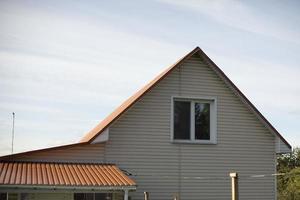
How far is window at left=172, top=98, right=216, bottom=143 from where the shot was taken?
1709cm

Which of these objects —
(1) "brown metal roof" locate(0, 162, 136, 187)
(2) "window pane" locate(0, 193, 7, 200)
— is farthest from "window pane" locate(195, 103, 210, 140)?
(2) "window pane" locate(0, 193, 7, 200)

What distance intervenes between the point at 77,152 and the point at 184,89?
4244mm

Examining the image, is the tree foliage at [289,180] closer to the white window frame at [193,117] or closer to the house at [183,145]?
the house at [183,145]

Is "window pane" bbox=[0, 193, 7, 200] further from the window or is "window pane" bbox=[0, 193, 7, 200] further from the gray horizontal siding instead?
the window

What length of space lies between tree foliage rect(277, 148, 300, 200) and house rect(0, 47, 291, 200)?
13747mm

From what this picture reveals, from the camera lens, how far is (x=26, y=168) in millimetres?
14461

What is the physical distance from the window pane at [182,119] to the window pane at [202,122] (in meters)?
0.30

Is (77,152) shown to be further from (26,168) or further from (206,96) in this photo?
(206,96)

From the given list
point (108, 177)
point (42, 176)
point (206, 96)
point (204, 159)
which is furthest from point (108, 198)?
point (206, 96)

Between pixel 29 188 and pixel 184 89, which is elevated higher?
pixel 184 89

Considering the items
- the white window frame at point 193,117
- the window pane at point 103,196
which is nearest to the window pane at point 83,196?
the window pane at point 103,196

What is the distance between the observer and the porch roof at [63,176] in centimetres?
1302

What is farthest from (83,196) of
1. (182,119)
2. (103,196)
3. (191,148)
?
(182,119)

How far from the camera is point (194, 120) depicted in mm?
17219
